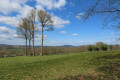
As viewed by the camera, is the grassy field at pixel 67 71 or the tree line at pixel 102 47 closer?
the grassy field at pixel 67 71

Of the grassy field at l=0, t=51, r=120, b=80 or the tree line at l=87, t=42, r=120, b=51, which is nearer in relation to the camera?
the grassy field at l=0, t=51, r=120, b=80

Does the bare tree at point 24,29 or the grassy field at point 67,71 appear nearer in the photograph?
the grassy field at point 67,71

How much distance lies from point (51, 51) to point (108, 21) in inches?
1219

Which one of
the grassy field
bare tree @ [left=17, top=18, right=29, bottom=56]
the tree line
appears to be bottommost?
the grassy field

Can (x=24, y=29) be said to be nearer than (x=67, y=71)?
No

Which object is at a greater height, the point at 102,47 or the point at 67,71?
the point at 102,47

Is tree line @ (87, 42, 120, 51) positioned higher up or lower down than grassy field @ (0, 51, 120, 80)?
higher up

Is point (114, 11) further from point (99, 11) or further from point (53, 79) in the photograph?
point (53, 79)

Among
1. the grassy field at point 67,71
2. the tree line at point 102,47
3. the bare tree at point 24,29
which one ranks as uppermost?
the bare tree at point 24,29

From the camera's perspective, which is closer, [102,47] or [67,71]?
[67,71]

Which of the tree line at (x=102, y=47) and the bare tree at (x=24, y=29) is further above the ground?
the bare tree at (x=24, y=29)

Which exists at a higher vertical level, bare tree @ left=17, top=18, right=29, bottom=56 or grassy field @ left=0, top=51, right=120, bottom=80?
bare tree @ left=17, top=18, right=29, bottom=56

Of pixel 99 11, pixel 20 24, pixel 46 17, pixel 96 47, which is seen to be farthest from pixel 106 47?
pixel 20 24

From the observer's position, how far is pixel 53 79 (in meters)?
4.80
